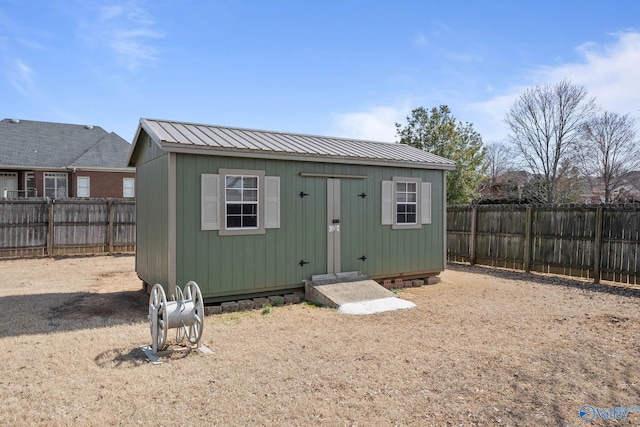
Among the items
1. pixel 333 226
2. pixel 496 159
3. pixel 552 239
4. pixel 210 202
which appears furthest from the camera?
pixel 496 159

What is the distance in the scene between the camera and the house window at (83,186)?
21.0 m

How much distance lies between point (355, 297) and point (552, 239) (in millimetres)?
6129

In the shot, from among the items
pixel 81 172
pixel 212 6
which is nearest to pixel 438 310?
pixel 212 6

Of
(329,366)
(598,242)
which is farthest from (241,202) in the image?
(598,242)

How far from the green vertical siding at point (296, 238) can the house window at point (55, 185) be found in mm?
16070

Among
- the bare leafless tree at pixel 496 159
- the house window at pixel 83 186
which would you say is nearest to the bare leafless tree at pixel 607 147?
the bare leafless tree at pixel 496 159

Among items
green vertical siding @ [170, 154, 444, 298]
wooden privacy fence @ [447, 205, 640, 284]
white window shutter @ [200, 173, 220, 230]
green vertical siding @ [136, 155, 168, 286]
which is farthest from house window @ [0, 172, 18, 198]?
wooden privacy fence @ [447, 205, 640, 284]

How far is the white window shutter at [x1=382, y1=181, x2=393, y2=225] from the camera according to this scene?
894 cm

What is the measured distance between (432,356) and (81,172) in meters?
21.3

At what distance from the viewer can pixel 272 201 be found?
7520 mm

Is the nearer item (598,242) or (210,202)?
(210,202)

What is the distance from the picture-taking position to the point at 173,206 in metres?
6.62

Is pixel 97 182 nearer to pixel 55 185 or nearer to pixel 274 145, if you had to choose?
pixel 55 185

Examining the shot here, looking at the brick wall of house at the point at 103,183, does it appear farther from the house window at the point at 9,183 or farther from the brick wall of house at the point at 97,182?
the house window at the point at 9,183
